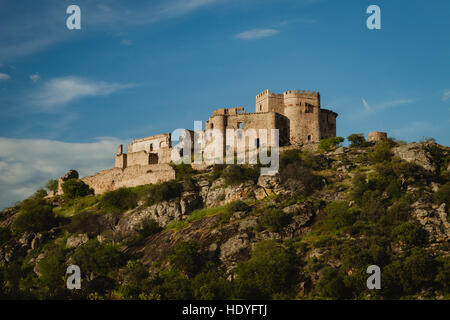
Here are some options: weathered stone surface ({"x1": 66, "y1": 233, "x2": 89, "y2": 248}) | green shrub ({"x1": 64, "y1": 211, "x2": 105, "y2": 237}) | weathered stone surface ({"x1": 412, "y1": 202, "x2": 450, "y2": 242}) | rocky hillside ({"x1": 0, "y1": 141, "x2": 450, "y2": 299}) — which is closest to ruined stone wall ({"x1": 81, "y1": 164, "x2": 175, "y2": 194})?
rocky hillside ({"x1": 0, "y1": 141, "x2": 450, "y2": 299})

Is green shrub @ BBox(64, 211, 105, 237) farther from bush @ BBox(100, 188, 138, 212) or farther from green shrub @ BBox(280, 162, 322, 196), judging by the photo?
green shrub @ BBox(280, 162, 322, 196)

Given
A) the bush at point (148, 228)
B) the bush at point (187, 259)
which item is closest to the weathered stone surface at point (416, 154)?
the bush at point (187, 259)

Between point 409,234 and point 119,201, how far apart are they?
110 ft

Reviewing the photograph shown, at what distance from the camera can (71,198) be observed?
258ft

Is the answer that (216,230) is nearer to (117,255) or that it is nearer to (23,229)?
(117,255)

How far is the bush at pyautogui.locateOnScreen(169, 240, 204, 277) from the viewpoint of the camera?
51.4m

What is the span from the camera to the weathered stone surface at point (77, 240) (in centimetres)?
6306

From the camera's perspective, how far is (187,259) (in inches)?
2029

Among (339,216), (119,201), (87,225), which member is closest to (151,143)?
(119,201)

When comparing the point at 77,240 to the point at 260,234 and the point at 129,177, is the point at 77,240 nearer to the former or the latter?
the point at 129,177

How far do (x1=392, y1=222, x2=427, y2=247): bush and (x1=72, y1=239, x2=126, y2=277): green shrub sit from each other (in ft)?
82.5

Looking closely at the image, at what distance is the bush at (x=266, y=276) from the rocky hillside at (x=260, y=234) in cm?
10
